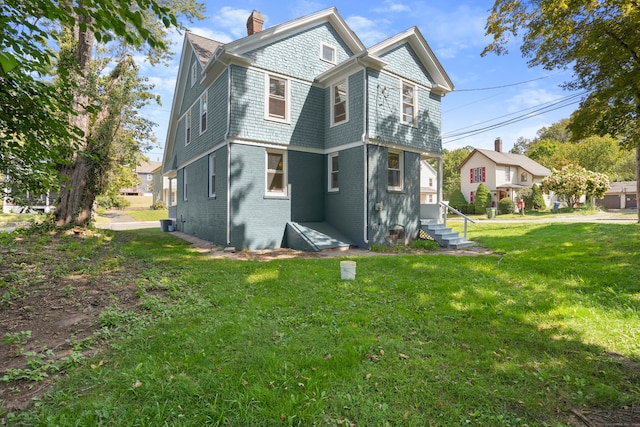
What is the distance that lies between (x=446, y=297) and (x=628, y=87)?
22.1ft

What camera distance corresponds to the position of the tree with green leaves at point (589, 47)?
6.81 meters

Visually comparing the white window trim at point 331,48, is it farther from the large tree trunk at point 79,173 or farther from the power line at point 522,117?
the power line at point 522,117

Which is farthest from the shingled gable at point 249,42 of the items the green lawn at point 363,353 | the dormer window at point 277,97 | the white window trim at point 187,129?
the green lawn at point 363,353

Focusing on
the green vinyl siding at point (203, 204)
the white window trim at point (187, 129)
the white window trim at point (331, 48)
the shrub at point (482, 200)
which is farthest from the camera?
the shrub at point (482, 200)

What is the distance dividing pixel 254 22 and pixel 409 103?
7.06m

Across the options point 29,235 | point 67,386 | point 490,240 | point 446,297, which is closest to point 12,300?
point 67,386

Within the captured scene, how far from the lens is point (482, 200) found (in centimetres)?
3284

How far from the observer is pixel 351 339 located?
3.68m

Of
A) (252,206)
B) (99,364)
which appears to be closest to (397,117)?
(252,206)

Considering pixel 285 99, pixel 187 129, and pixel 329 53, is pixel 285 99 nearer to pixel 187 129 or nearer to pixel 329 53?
pixel 329 53

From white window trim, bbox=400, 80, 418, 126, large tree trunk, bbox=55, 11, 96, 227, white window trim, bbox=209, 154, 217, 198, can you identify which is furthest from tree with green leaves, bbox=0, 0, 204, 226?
white window trim, bbox=400, 80, 418, 126

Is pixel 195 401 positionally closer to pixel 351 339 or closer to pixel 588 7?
pixel 351 339

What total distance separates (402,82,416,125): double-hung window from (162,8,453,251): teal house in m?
0.05

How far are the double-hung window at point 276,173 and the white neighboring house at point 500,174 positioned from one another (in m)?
30.4
